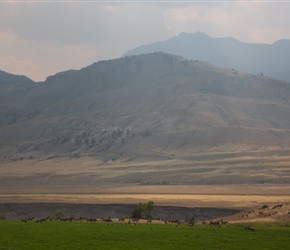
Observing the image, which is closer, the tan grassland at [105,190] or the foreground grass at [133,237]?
the foreground grass at [133,237]

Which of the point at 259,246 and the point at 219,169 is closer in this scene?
the point at 259,246

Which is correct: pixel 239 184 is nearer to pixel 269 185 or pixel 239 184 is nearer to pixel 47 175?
pixel 269 185

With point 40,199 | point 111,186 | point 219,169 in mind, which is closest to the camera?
point 40,199

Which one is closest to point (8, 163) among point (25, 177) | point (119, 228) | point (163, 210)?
point (25, 177)

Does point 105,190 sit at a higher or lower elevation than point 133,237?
higher

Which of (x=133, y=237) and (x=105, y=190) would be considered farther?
(x=105, y=190)

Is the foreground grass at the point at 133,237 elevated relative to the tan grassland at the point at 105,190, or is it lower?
lower

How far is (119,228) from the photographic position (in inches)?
1658

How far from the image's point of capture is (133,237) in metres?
38.5

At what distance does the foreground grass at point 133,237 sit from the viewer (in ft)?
116

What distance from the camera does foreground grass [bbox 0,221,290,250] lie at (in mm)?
35438

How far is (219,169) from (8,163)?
3422 inches

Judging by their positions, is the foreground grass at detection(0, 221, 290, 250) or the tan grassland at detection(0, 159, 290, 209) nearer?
the foreground grass at detection(0, 221, 290, 250)

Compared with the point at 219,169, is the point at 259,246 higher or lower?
lower
